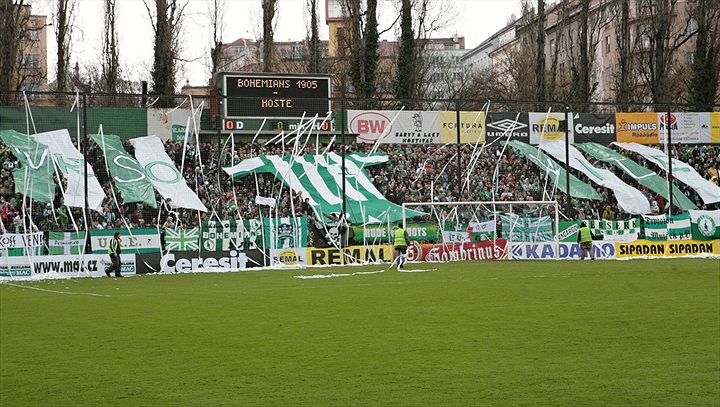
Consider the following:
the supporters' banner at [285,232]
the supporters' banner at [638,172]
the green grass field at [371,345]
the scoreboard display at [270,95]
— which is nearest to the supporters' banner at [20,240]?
the green grass field at [371,345]

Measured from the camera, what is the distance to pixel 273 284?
79.8ft

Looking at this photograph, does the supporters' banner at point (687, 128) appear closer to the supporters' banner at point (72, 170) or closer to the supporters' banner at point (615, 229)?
the supporters' banner at point (615, 229)

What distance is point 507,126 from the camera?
1665 inches

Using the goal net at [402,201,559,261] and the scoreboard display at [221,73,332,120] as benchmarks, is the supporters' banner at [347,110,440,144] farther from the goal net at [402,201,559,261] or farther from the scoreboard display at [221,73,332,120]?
the goal net at [402,201,559,261]

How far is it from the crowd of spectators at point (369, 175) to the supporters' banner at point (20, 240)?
214cm

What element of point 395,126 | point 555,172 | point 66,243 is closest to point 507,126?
point 555,172

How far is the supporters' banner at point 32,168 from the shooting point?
3312 cm

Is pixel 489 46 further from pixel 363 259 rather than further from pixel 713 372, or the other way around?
pixel 713 372

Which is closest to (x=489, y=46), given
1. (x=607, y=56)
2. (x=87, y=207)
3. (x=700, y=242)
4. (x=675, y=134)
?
(x=607, y=56)

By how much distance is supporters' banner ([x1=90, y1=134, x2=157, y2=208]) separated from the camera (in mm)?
35219

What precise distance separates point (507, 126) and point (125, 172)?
1771cm

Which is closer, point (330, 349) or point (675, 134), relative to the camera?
point (330, 349)

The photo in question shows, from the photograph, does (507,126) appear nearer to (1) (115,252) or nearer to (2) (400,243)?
(2) (400,243)

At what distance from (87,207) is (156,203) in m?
4.17
